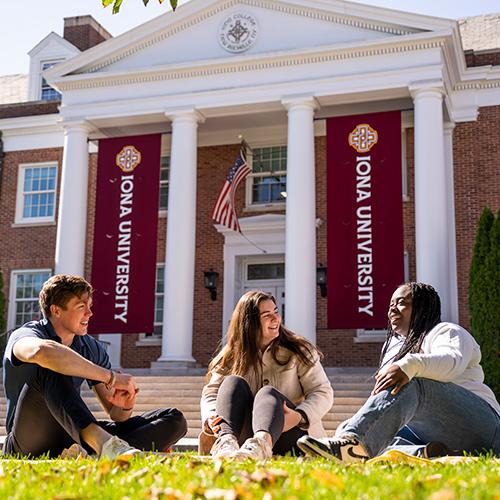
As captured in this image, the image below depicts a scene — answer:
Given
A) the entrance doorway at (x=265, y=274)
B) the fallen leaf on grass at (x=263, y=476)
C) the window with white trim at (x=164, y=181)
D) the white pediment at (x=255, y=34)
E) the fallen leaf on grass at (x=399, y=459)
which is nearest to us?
the fallen leaf on grass at (x=263, y=476)

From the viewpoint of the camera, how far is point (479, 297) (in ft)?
53.5

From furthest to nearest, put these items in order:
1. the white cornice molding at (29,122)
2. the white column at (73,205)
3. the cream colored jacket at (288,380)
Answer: the white cornice molding at (29,122) < the white column at (73,205) < the cream colored jacket at (288,380)

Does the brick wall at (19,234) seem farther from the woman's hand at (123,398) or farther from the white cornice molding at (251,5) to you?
the woman's hand at (123,398)

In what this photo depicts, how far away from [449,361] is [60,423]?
2.29 m

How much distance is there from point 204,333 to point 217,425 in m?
16.2

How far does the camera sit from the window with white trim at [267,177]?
21312mm

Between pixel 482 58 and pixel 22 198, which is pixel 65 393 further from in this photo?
pixel 22 198

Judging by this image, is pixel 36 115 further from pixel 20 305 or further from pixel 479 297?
pixel 479 297

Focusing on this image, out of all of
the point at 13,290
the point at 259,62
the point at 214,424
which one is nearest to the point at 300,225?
the point at 259,62

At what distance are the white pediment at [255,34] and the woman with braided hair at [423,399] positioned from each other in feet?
43.3

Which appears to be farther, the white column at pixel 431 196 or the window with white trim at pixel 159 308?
the window with white trim at pixel 159 308

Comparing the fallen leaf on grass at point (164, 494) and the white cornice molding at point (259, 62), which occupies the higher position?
the white cornice molding at point (259, 62)

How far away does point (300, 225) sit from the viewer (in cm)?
1775

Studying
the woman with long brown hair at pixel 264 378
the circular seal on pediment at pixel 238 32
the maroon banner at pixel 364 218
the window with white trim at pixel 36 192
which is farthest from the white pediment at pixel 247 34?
the woman with long brown hair at pixel 264 378
